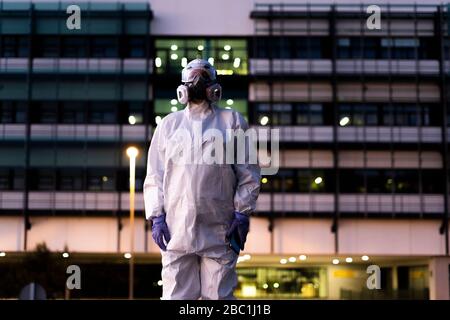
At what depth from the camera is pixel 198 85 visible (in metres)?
7.53

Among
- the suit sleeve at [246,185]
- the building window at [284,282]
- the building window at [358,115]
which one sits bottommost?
the building window at [284,282]

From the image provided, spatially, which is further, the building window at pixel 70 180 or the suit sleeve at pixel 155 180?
the building window at pixel 70 180

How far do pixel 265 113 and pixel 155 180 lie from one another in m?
45.1

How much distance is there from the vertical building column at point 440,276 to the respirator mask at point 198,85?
4700 cm

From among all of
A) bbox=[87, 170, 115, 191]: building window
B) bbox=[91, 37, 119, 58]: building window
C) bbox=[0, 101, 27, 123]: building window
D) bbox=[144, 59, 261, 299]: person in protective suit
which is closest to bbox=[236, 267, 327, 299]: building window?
bbox=[87, 170, 115, 191]: building window

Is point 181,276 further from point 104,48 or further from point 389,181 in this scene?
point 104,48

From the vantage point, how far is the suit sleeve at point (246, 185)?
7.33 meters

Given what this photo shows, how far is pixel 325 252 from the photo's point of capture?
5106cm

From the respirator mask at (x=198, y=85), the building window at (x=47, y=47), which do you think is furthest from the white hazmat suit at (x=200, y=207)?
the building window at (x=47, y=47)

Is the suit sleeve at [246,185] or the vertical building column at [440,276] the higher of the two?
the suit sleeve at [246,185]

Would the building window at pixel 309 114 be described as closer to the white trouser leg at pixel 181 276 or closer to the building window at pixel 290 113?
the building window at pixel 290 113

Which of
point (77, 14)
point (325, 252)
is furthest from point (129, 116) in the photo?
point (325, 252)

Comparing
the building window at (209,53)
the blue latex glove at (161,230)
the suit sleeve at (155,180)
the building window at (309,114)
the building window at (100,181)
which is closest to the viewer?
the blue latex glove at (161,230)

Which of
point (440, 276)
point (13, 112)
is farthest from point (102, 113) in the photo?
point (440, 276)
